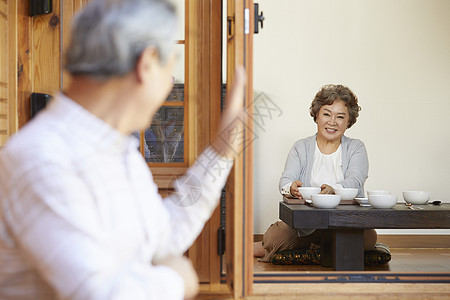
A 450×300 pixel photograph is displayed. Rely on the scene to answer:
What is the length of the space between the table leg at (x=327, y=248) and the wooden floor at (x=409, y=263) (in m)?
0.05

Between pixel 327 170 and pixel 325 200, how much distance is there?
0.89 meters

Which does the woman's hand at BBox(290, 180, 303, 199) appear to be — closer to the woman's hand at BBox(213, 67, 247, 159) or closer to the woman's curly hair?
the woman's curly hair

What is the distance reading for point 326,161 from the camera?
4359mm

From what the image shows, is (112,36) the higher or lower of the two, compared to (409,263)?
higher

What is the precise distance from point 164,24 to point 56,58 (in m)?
1.97

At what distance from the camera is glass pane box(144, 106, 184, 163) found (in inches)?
113

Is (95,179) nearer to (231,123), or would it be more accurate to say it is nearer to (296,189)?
(231,123)

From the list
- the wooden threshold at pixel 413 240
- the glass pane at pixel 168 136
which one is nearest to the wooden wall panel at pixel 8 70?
the glass pane at pixel 168 136

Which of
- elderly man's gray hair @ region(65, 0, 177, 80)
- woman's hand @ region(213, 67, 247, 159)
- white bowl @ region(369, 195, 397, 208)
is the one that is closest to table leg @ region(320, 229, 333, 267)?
white bowl @ region(369, 195, 397, 208)

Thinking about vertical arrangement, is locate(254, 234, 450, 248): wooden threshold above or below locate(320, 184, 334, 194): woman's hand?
below

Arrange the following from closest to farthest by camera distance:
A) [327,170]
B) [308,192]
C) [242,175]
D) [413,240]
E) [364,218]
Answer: [242,175] < [364,218] < [308,192] < [327,170] < [413,240]

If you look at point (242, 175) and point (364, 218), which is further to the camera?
point (364, 218)

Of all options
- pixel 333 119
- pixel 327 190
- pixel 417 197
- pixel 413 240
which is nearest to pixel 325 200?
pixel 327 190

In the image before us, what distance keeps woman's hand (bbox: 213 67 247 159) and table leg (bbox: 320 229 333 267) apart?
2.91 m
